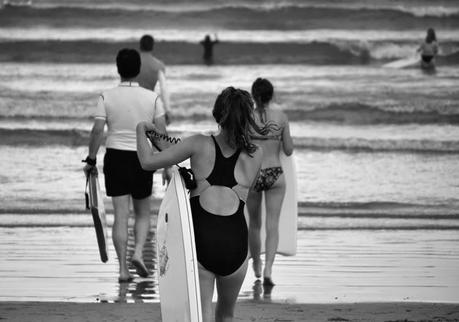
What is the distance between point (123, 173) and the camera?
305 inches

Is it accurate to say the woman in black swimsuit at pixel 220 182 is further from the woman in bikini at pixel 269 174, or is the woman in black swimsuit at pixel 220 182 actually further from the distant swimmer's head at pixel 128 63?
the woman in bikini at pixel 269 174

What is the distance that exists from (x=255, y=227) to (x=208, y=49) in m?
25.3

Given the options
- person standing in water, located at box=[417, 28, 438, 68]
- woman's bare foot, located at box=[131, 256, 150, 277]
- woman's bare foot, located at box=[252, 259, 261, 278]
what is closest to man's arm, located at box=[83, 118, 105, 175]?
woman's bare foot, located at box=[131, 256, 150, 277]

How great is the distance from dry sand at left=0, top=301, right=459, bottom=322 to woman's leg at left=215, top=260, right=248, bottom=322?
1412 mm

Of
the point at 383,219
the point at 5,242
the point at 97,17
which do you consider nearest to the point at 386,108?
the point at 97,17

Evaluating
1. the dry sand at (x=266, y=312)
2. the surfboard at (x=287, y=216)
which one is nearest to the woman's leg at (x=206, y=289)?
the dry sand at (x=266, y=312)

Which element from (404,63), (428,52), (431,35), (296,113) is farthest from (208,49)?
(296,113)

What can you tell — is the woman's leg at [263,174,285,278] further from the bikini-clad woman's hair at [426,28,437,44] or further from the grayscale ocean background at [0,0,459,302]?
the bikini-clad woman's hair at [426,28,437,44]

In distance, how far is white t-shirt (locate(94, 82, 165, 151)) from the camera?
25.3 ft

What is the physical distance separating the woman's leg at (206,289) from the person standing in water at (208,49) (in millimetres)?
27630

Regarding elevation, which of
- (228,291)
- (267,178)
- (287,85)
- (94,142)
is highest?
(94,142)

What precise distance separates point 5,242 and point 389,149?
12152 mm

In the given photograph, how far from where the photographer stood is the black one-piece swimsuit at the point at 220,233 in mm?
4754

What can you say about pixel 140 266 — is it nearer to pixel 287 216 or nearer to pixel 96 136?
pixel 96 136
